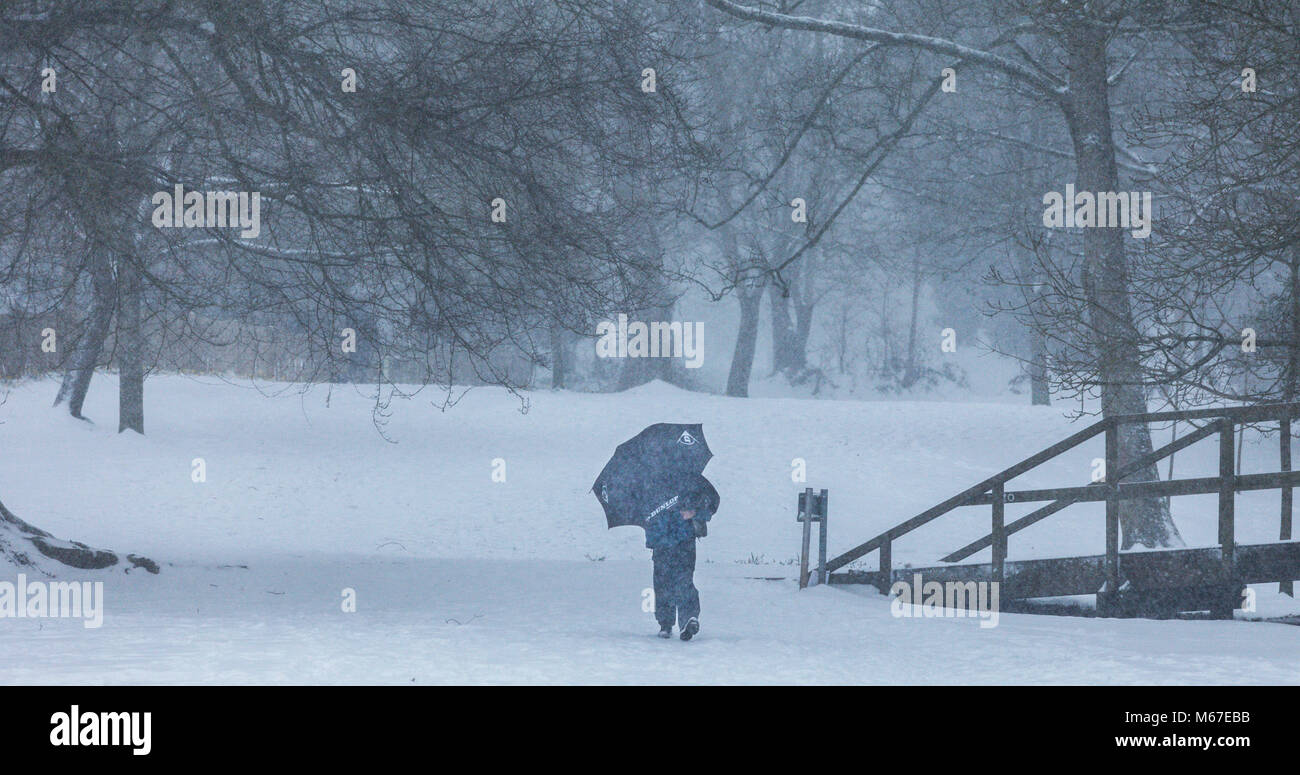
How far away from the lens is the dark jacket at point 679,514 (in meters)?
9.06

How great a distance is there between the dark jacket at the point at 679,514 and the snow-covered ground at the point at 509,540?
760 millimetres

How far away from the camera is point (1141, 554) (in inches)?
445

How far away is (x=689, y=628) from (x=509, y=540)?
40.5 feet

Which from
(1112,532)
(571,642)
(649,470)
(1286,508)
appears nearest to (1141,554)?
(1112,532)

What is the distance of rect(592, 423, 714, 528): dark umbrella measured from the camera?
9.09 m

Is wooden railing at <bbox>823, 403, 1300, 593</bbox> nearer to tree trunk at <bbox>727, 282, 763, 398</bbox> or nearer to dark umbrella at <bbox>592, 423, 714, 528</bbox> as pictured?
dark umbrella at <bbox>592, 423, 714, 528</bbox>

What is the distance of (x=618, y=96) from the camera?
11117mm

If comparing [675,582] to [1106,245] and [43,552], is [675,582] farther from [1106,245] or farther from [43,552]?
[1106,245]

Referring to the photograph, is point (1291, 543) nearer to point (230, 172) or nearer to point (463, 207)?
point (463, 207)

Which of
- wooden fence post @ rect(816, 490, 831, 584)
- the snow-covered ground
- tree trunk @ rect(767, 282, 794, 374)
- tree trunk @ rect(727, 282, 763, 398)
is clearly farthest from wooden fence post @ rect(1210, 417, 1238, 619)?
tree trunk @ rect(767, 282, 794, 374)

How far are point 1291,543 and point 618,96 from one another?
22.5 feet

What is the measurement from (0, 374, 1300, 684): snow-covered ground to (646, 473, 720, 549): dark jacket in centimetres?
76

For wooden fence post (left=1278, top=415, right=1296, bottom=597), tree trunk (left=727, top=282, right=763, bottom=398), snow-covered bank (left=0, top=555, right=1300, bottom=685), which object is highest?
tree trunk (left=727, top=282, right=763, bottom=398)
